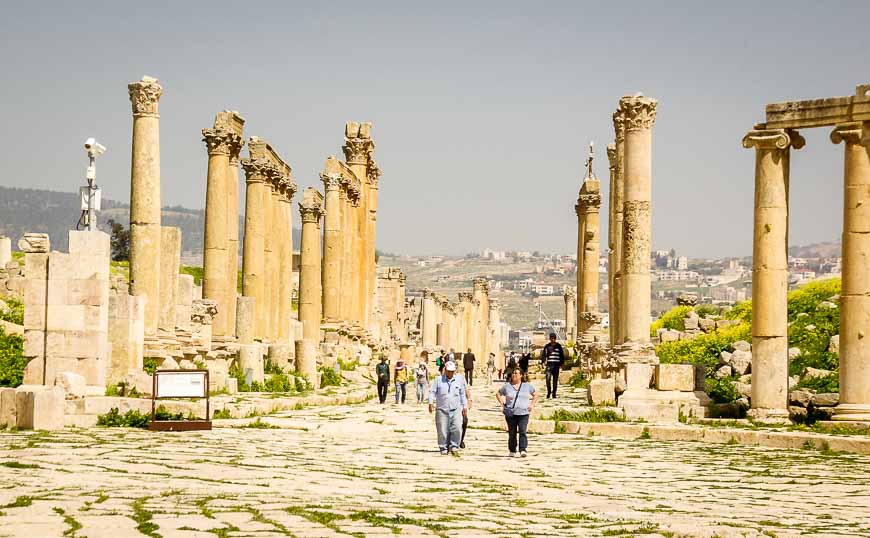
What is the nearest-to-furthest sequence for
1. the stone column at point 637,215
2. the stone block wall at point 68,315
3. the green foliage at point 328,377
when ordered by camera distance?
the stone block wall at point 68,315, the stone column at point 637,215, the green foliage at point 328,377

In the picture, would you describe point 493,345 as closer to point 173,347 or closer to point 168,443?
point 173,347

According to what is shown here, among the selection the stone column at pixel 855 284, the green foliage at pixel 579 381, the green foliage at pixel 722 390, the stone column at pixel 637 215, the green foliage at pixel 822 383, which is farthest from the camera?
the green foliage at pixel 579 381

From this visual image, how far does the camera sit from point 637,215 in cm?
2912

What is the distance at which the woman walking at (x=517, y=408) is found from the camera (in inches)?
731

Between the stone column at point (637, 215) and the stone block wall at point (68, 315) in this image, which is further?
the stone column at point (637, 215)

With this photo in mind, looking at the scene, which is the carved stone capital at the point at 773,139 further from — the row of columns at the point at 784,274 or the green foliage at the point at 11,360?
the green foliage at the point at 11,360

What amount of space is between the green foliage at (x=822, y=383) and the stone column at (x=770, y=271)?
1.79m

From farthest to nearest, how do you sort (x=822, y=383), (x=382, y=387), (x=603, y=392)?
1. (x=382, y=387)
2. (x=603, y=392)
3. (x=822, y=383)

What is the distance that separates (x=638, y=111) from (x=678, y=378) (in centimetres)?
626

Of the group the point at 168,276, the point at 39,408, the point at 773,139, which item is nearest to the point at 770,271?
the point at 773,139

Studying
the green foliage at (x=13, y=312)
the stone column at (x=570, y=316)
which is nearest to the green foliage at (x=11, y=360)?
the green foliage at (x=13, y=312)

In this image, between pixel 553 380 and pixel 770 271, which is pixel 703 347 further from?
pixel 770 271

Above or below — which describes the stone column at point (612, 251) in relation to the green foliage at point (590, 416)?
above

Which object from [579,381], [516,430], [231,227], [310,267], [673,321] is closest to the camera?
[516,430]
